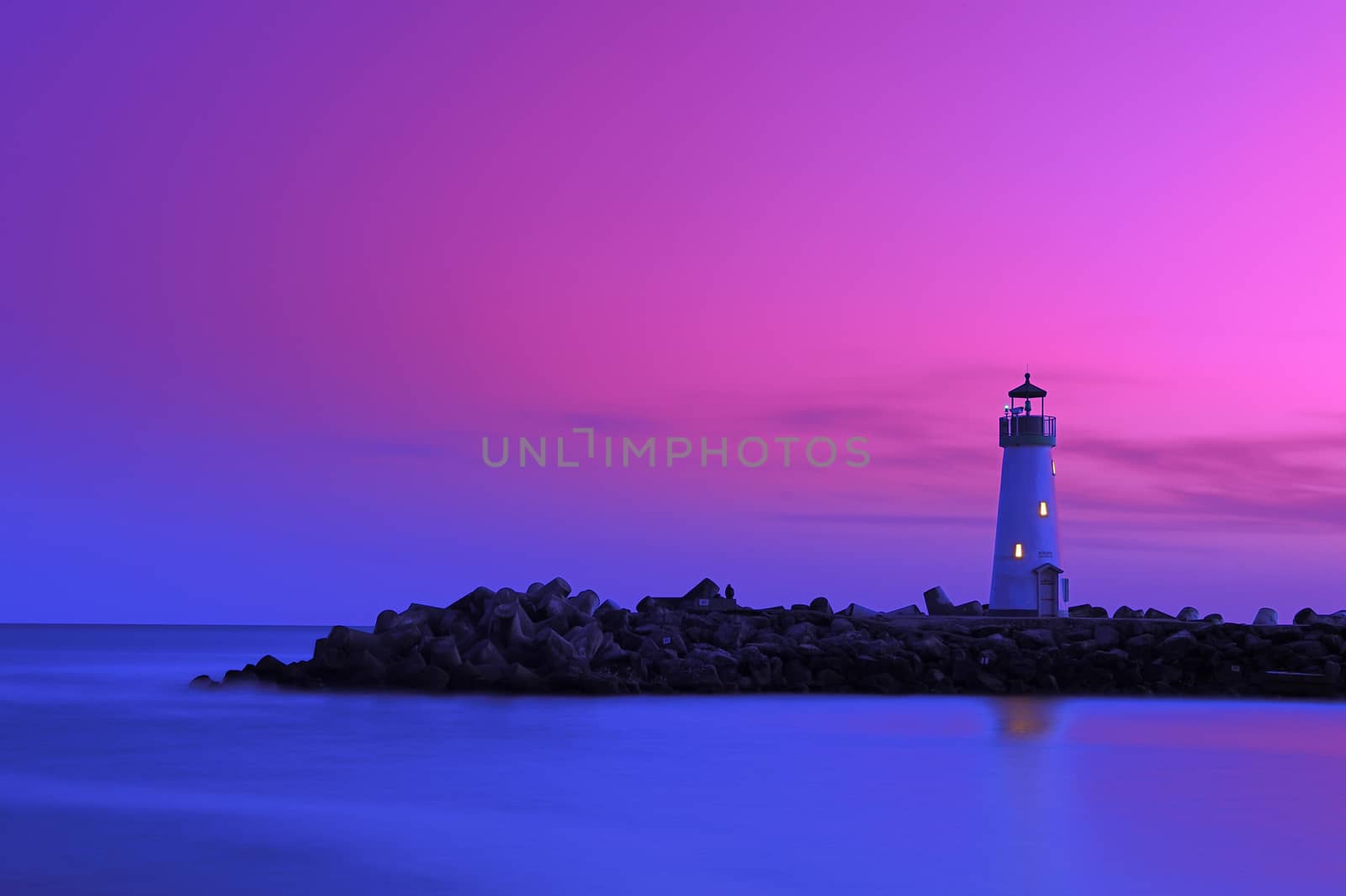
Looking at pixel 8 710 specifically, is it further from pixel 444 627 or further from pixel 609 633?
pixel 609 633

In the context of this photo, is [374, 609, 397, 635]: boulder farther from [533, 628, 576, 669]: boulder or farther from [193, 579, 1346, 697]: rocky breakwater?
[533, 628, 576, 669]: boulder

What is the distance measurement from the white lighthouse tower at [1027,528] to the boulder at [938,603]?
1.58 m

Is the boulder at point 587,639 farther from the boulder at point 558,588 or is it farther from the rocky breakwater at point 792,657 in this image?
the boulder at point 558,588

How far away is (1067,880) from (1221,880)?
1174 millimetres

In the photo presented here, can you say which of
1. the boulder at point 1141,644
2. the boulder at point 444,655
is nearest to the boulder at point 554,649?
the boulder at point 444,655

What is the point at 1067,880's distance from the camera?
10336 millimetres

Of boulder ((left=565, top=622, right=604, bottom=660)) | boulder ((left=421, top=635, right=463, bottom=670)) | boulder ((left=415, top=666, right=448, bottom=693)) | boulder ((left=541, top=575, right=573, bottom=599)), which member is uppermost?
boulder ((left=541, top=575, right=573, bottom=599))

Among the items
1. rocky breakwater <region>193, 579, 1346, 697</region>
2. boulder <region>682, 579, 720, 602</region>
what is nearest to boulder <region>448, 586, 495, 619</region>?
rocky breakwater <region>193, 579, 1346, 697</region>

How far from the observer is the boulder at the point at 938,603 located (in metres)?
28.9

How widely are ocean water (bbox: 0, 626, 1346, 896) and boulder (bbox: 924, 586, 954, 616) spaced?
5.29 metres

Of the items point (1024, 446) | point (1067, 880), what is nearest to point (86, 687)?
point (1024, 446)

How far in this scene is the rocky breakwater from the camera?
23188 mm

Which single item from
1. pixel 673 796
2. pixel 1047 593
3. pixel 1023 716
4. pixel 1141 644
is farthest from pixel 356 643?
pixel 1141 644

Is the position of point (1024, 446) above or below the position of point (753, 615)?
above
